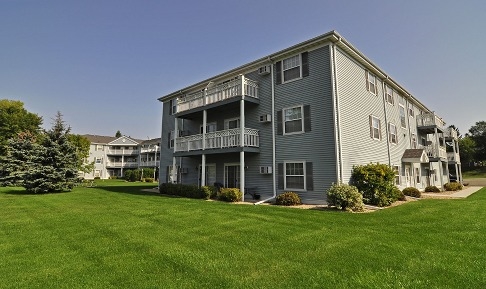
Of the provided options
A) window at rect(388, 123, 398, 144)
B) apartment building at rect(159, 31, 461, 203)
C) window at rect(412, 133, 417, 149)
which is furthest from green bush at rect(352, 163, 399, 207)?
window at rect(412, 133, 417, 149)

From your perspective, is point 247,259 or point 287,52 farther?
point 287,52

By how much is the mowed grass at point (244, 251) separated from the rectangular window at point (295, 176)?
4292 millimetres

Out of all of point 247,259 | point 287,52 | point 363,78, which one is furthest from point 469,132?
point 247,259

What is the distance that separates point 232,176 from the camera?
1755 centimetres

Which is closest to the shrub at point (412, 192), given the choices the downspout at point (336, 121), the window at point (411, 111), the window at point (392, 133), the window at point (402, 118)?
the window at point (392, 133)

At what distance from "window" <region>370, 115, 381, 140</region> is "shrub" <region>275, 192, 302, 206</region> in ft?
23.0

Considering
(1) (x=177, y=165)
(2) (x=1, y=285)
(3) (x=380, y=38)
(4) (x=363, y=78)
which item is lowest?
(2) (x=1, y=285)

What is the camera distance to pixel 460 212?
10180 mm

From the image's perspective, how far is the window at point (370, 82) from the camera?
644 inches

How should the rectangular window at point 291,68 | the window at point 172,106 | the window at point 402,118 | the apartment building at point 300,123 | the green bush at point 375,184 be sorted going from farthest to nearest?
the window at point 172,106, the window at point 402,118, the rectangular window at point 291,68, the apartment building at point 300,123, the green bush at point 375,184

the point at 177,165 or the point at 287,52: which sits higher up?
the point at 287,52

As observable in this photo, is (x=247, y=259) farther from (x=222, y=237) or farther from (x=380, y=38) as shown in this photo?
(x=380, y=38)

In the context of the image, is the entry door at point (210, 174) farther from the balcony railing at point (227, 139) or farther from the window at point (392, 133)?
the window at point (392, 133)

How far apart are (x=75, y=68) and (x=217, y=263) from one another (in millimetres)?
17184
